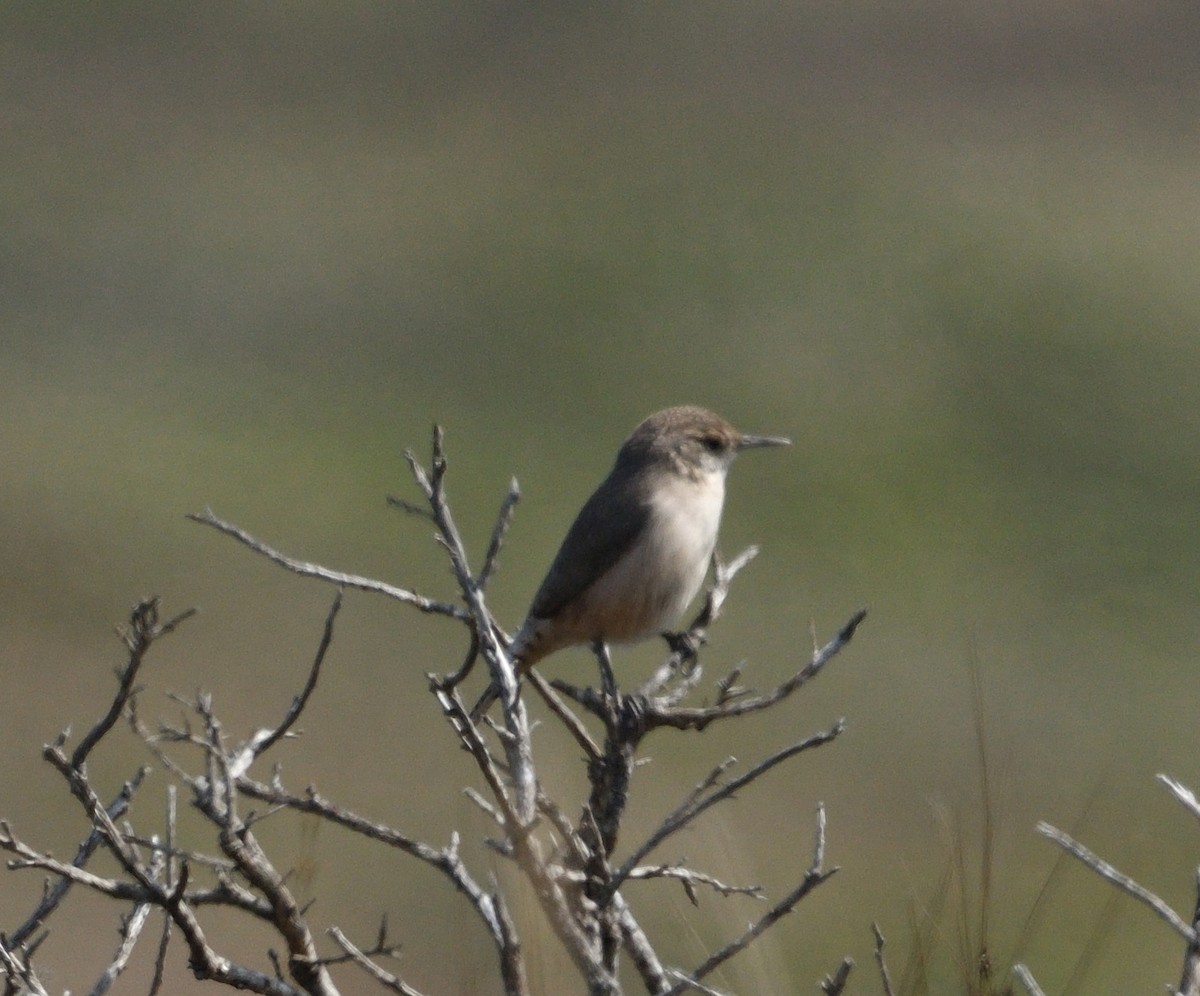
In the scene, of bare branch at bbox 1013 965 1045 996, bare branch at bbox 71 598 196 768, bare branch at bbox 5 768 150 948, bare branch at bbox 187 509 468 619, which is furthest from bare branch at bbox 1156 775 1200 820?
bare branch at bbox 5 768 150 948

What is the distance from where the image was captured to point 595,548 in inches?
247

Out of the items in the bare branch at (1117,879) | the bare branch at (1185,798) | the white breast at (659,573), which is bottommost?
the bare branch at (1117,879)

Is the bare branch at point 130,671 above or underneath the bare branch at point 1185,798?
above

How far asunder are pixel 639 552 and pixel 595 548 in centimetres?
17

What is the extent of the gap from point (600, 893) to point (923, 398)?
2324 centimetres

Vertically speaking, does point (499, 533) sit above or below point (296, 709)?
above

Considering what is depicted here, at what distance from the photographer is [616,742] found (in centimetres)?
413

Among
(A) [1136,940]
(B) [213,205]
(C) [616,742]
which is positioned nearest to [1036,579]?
(A) [1136,940]

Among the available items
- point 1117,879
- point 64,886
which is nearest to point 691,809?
point 1117,879

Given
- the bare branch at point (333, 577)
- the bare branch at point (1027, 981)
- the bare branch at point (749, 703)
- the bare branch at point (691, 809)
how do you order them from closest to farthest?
the bare branch at point (1027, 981)
the bare branch at point (691, 809)
the bare branch at point (749, 703)
the bare branch at point (333, 577)

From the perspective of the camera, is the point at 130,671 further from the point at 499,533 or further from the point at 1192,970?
the point at 1192,970

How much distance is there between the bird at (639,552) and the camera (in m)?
6.17

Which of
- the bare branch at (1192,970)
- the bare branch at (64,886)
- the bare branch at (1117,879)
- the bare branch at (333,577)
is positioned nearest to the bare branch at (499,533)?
the bare branch at (333,577)

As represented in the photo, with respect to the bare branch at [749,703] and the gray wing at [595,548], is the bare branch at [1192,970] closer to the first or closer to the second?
the bare branch at [749,703]
